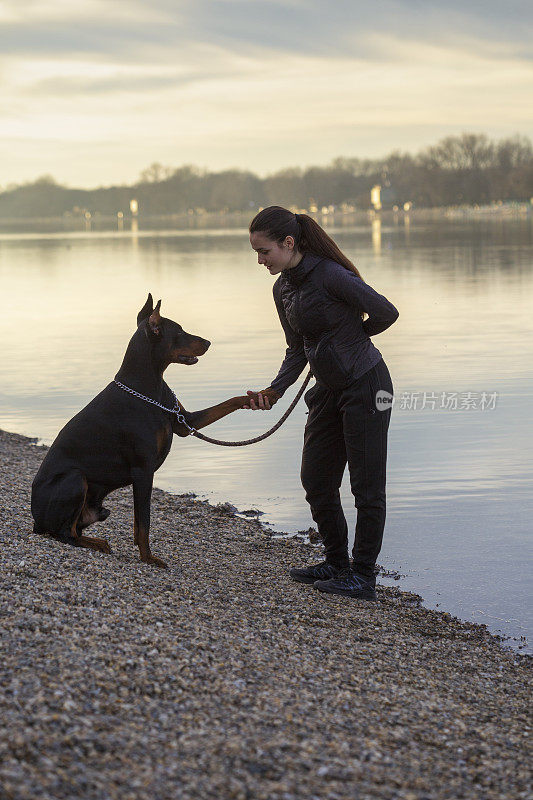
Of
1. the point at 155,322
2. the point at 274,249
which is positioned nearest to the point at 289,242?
the point at 274,249

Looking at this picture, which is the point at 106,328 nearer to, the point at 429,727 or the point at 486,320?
the point at 486,320

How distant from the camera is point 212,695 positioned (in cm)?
425

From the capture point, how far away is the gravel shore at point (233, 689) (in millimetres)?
3572

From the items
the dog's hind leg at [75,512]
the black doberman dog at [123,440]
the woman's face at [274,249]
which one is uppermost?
the woman's face at [274,249]

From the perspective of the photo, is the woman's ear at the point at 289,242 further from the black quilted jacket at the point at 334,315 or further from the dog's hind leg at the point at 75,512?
the dog's hind leg at the point at 75,512

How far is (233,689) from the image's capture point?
434cm

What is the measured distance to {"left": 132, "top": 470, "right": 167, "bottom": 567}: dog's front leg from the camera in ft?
20.2

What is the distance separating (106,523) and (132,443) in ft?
6.17

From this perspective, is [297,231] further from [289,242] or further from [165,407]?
[165,407]

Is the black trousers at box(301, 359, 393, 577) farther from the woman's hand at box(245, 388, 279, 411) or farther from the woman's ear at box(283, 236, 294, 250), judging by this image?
the woman's ear at box(283, 236, 294, 250)

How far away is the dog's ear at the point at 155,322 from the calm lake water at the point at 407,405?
8.33 feet

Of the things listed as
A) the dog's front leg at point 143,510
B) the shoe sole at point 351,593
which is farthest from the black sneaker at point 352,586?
the dog's front leg at point 143,510

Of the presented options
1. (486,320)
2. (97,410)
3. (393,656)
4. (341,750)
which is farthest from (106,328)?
(341,750)

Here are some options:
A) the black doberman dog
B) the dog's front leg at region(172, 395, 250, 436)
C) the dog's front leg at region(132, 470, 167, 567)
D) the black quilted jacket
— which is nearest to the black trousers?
the black quilted jacket
